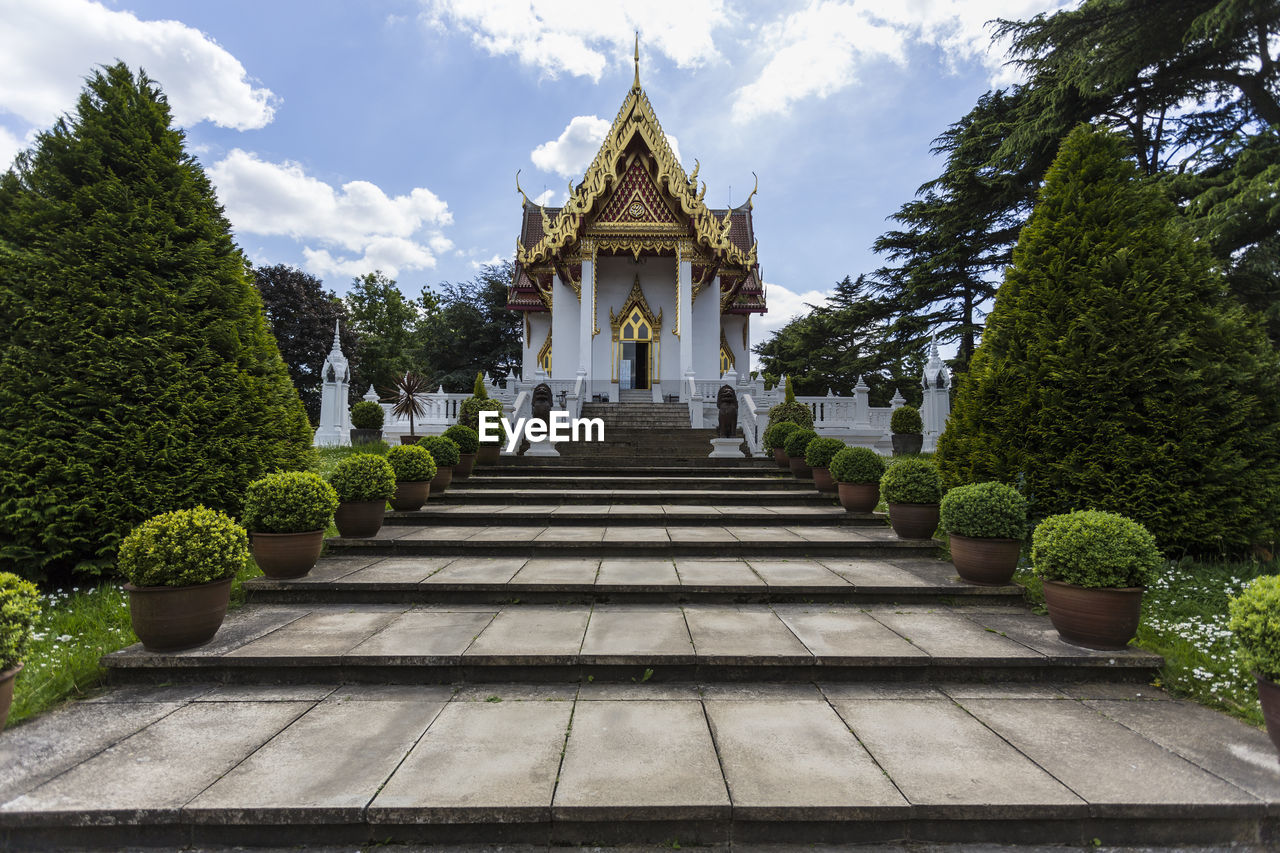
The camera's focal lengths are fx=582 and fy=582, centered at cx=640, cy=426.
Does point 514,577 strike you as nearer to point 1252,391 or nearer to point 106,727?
point 106,727

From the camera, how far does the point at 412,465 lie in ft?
26.4

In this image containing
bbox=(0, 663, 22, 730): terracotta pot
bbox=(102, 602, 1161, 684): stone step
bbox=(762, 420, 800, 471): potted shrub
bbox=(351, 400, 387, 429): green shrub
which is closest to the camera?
bbox=(0, 663, 22, 730): terracotta pot

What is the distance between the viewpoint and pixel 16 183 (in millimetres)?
5508

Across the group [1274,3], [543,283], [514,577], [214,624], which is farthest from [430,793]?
[543,283]

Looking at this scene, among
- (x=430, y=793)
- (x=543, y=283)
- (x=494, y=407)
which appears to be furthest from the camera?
(x=543, y=283)

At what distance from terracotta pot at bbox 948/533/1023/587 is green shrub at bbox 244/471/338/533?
19.1 feet

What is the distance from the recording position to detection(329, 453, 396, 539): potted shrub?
6527 mm

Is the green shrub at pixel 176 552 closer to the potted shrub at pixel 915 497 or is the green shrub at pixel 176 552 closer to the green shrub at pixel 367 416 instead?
the potted shrub at pixel 915 497

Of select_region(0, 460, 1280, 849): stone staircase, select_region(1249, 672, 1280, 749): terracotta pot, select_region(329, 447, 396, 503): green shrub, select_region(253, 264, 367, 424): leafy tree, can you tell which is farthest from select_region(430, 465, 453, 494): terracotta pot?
select_region(253, 264, 367, 424): leafy tree

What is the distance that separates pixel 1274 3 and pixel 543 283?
64.6 feet

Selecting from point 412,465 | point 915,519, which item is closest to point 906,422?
point 915,519

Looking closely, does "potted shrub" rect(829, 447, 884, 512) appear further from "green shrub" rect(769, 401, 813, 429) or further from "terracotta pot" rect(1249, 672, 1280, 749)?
"green shrub" rect(769, 401, 813, 429)

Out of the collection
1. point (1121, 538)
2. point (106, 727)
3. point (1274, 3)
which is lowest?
point (106, 727)

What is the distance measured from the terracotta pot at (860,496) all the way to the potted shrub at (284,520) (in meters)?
6.36
